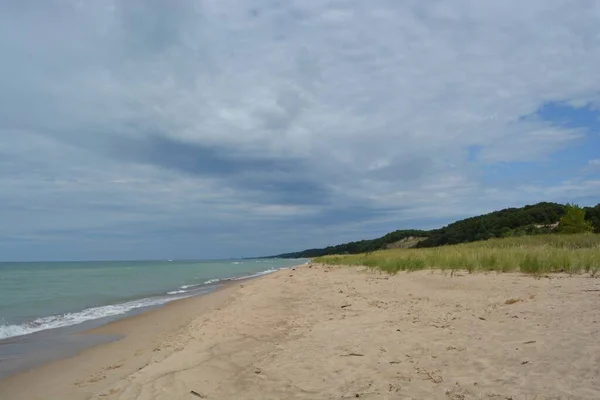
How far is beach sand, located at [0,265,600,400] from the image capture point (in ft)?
15.5

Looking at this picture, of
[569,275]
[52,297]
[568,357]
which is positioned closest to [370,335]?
[568,357]

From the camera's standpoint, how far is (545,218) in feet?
191

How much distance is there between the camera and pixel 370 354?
6.00m

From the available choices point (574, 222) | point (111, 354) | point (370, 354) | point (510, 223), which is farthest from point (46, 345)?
point (510, 223)

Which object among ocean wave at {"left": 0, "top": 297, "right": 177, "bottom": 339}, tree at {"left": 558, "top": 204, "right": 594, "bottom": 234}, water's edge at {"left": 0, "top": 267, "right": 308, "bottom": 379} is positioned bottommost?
water's edge at {"left": 0, "top": 267, "right": 308, "bottom": 379}

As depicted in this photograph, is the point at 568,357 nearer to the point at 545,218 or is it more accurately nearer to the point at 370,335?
the point at 370,335

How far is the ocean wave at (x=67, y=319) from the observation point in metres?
12.1

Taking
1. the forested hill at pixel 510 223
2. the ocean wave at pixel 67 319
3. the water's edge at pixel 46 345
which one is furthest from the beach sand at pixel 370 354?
the forested hill at pixel 510 223

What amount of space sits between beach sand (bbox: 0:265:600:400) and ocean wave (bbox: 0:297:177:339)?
3.33m

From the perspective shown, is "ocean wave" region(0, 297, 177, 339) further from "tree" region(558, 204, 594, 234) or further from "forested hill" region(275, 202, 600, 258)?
"forested hill" region(275, 202, 600, 258)

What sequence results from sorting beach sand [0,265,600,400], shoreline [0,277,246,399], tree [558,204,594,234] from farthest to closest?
tree [558,204,594,234]
shoreline [0,277,246,399]
beach sand [0,265,600,400]

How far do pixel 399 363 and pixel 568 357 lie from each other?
73.3 inches

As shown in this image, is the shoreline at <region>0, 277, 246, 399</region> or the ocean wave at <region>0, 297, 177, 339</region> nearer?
the shoreline at <region>0, 277, 246, 399</region>

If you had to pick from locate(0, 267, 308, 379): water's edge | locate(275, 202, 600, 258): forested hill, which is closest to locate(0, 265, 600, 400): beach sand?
locate(0, 267, 308, 379): water's edge
